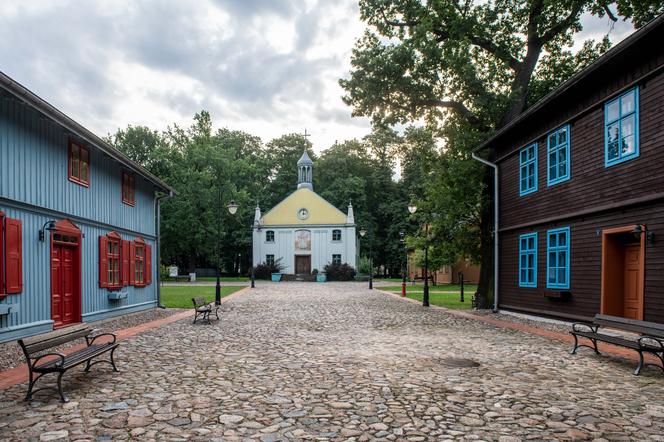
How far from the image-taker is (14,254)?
9719mm

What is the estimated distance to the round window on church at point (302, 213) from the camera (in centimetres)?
4869

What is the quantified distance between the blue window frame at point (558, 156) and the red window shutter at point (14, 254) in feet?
43.4

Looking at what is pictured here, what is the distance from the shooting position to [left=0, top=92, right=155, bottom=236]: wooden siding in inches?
382

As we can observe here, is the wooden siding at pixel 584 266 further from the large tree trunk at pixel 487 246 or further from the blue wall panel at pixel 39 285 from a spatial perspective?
the blue wall panel at pixel 39 285

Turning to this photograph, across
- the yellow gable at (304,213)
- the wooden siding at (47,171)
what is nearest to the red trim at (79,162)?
the wooden siding at (47,171)

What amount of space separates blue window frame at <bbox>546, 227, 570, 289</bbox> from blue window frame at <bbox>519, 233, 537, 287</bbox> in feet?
2.59

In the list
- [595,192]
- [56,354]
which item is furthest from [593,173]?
[56,354]

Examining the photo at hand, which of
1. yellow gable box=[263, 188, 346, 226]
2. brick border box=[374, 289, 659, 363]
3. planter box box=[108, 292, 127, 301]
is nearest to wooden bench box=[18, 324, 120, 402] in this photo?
planter box box=[108, 292, 127, 301]

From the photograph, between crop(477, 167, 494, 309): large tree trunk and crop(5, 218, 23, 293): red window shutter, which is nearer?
crop(5, 218, 23, 293): red window shutter

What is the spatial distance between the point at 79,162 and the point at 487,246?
46.6 ft

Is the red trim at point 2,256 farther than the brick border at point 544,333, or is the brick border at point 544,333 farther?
the red trim at point 2,256

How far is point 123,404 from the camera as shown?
555 cm

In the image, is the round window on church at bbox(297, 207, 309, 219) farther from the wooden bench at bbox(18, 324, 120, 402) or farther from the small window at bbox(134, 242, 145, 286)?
the wooden bench at bbox(18, 324, 120, 402)

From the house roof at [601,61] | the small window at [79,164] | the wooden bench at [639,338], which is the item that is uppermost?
the house roof at [601,61]
